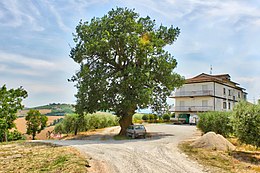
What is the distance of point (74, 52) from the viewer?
88.5 ft

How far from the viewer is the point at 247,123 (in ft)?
44.2

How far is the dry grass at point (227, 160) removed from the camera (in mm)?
10988

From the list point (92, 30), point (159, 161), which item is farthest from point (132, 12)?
point (159, 161)

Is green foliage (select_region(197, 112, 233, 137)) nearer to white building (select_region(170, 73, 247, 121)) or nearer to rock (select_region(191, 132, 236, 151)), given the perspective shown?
rock (select_region(191, 132, 236, 151))

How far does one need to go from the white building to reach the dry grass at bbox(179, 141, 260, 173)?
3072cm

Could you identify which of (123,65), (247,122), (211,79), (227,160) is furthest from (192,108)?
(227,160)

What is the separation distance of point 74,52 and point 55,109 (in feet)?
54.6

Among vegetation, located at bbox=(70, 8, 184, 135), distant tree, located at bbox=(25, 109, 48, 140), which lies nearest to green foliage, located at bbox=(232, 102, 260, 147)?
vegetation, located at bbox=(70, 8, 184, 135)

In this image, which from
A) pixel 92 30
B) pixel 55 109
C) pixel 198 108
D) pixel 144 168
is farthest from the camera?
pixel 198 108

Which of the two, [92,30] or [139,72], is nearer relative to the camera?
[139,72]

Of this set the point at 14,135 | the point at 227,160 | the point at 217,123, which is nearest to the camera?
the point at 227,160

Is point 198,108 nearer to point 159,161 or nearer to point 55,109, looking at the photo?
point 55,109

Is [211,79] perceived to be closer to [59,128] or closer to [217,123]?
[217,123]

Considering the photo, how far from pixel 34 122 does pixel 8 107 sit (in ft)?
12.8
